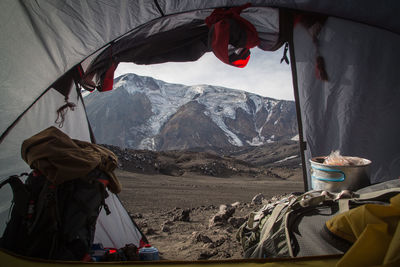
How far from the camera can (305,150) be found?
9.48 ft

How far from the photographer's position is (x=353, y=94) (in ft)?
8.30

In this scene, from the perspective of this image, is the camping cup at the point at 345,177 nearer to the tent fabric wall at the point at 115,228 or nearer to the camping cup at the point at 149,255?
the camping cup at the point at 149,255

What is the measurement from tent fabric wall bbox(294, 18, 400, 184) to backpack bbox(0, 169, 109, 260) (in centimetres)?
239

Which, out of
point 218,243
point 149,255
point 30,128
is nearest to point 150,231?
point 218,243

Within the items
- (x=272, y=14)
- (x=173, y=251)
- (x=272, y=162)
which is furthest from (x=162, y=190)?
(x=272, y=162)

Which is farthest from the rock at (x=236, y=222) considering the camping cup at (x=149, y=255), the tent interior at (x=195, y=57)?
the camping cup at (x=149, y=255)

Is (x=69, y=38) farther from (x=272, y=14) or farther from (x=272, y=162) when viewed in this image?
(x=272, y=162)

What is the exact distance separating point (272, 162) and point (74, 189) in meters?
22.3

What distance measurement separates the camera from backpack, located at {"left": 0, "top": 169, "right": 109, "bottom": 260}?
1.37 metres

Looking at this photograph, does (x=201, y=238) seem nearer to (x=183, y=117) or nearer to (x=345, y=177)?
(x=345, y=177)

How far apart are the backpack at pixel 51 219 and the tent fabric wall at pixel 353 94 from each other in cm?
239

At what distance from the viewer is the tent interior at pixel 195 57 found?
79.9 inches

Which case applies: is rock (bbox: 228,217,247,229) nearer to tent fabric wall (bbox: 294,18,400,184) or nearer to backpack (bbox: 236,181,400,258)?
tent fabric wall (bbox: 294,18,400,184)

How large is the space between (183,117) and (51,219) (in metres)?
46.7
